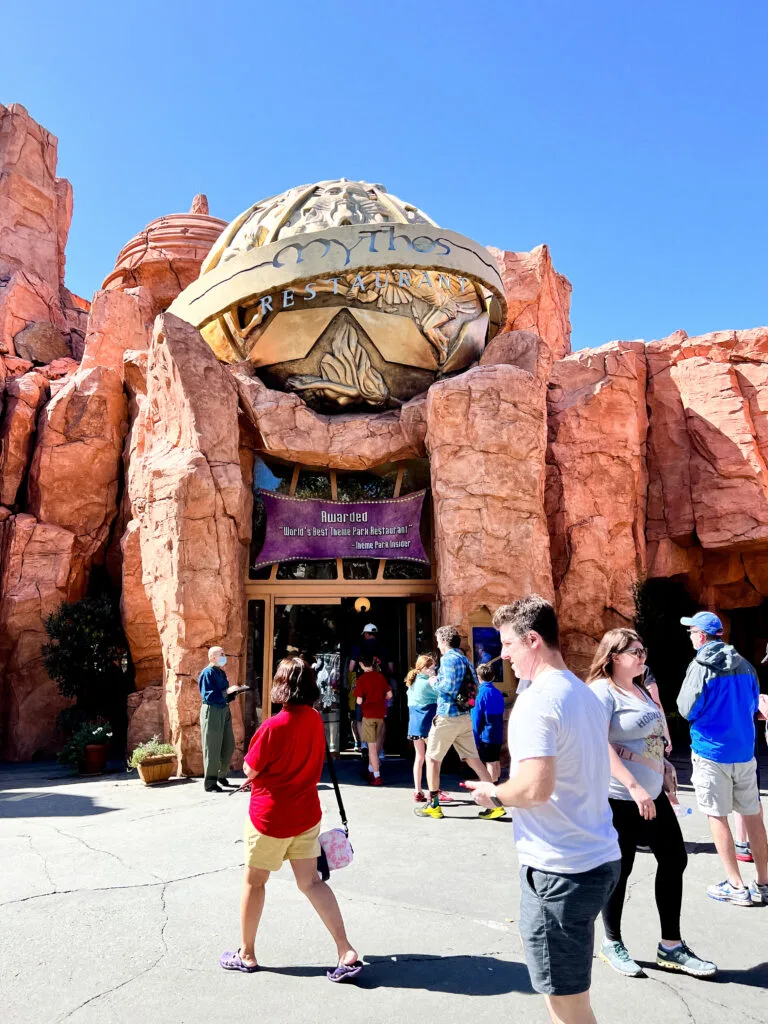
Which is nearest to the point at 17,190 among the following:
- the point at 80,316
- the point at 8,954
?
the point at 80,316

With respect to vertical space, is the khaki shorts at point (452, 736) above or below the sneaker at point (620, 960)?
above

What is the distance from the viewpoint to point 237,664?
968cm

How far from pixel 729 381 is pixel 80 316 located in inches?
882

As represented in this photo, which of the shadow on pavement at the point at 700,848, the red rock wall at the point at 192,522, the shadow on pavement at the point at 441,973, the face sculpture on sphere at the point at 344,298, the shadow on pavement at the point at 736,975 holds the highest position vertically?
the face sculpture on sphere at the point at 344,298

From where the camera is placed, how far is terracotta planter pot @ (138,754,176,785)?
866 cm

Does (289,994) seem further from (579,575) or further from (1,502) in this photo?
(1,502)

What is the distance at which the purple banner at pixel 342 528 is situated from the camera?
35.3ft

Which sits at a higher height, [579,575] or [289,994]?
[579,575]

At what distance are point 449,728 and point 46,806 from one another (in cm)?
436

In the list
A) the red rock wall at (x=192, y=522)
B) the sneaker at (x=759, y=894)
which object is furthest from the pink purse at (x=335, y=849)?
the red rock wall at (x=192, y=522)

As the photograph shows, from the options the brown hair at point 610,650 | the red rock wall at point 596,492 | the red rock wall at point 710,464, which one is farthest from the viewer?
the red rock wall at point 710,464

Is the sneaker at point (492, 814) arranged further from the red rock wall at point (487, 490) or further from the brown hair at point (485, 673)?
the red rock wall at point (487, 490)

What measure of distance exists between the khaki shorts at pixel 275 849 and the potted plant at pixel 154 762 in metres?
6.02

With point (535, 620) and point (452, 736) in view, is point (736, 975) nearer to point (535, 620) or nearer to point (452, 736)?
point (535, 620)
